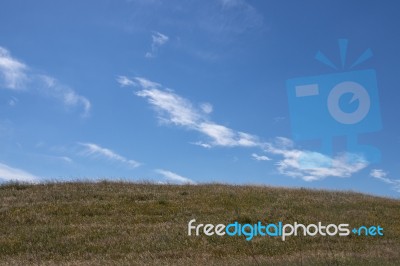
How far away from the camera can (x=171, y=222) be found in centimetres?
2175

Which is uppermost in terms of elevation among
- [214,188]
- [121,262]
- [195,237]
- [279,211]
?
[214,188]

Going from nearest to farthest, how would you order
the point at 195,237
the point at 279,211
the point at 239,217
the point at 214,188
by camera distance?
1. the point at 195,237
2. the point at 239,217
3. the point at 279,211
4. the point at 214,188

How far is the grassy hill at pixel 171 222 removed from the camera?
632 inches

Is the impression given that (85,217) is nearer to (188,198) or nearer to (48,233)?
(48,233)

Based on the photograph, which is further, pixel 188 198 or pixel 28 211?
pixel 188 198

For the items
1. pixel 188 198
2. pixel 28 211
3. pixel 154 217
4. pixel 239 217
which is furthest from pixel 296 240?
pixel 28 211

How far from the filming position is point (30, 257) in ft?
55.0

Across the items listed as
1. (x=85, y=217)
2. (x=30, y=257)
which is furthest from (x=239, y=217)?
(x=30, y=257)

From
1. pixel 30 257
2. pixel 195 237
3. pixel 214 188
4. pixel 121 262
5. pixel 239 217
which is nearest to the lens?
pixel 121 262

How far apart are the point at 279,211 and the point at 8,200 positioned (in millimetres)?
14234

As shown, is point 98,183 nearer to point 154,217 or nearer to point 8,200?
point 8,200

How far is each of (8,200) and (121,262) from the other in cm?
1419

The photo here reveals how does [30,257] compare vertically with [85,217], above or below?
below

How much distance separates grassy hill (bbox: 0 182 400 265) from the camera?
16.0 metres
